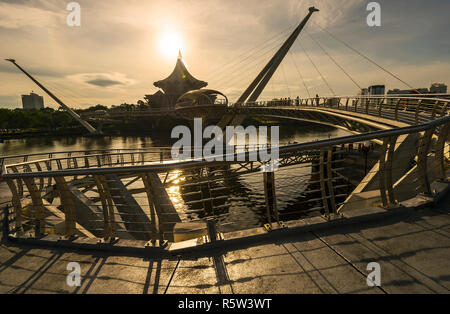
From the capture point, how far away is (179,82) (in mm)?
97125

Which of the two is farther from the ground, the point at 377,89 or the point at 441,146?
the point at 377,89

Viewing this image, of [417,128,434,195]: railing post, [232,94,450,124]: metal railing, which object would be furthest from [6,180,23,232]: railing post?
[232,94,450,124]: metal railing

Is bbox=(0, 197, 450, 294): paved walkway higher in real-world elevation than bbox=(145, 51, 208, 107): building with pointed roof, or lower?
lower

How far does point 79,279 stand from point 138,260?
610 mm

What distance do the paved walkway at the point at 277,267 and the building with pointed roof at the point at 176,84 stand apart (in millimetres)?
100128

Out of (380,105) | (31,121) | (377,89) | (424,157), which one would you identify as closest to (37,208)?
(424,157)

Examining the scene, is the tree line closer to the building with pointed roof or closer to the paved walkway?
the building with pointed roof

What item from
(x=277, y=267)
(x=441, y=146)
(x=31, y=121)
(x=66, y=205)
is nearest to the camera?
(x=277, y=267)

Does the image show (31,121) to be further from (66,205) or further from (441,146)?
(441,146)

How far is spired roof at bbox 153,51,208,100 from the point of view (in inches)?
3824

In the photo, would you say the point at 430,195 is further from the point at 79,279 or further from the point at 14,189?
the point at 14,189

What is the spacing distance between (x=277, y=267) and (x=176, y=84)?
4023 inches

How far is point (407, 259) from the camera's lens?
248 cm
